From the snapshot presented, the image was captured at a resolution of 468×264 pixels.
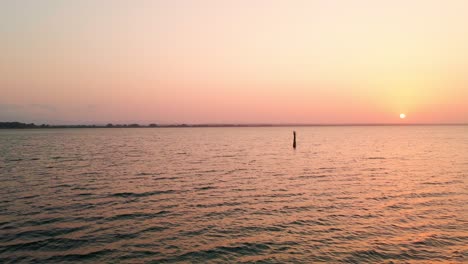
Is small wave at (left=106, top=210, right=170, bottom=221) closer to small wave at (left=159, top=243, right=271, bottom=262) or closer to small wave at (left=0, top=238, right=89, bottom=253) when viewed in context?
small wave at (left=0, top=238, right=89, bottom=253)

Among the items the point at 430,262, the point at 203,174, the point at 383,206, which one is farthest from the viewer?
the point at 203,174

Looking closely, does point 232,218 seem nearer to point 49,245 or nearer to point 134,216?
point 134,216

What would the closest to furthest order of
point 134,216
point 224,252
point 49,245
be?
point 224,252
point 49,245
point 134,216

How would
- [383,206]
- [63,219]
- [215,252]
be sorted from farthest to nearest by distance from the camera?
1. [383,206]
2. [63,219]
3. [215,252]

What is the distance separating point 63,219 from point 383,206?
20830 mm

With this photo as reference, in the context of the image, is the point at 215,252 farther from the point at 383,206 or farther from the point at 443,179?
the point at 443,179

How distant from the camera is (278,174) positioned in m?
36.9

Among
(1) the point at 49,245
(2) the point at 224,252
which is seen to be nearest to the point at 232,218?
(2) the point at 224,252

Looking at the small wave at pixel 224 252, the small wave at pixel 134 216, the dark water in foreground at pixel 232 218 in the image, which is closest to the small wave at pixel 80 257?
the dark water in foreground at pixel 232 218

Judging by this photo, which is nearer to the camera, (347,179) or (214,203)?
(214,203)

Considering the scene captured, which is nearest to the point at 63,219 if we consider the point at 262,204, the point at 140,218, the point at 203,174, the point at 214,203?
the point at 140,218

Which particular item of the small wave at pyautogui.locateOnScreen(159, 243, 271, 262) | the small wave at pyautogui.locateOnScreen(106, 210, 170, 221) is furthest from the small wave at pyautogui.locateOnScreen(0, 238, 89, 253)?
the small wave at pyautogui.locateOnScreen(159, 243, 271, 262)

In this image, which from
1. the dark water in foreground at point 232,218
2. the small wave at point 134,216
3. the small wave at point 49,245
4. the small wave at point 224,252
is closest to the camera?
the small wave at point 224,252

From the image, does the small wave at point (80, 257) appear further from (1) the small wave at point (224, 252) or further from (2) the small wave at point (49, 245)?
(1) the small wave at point (224, 252)
